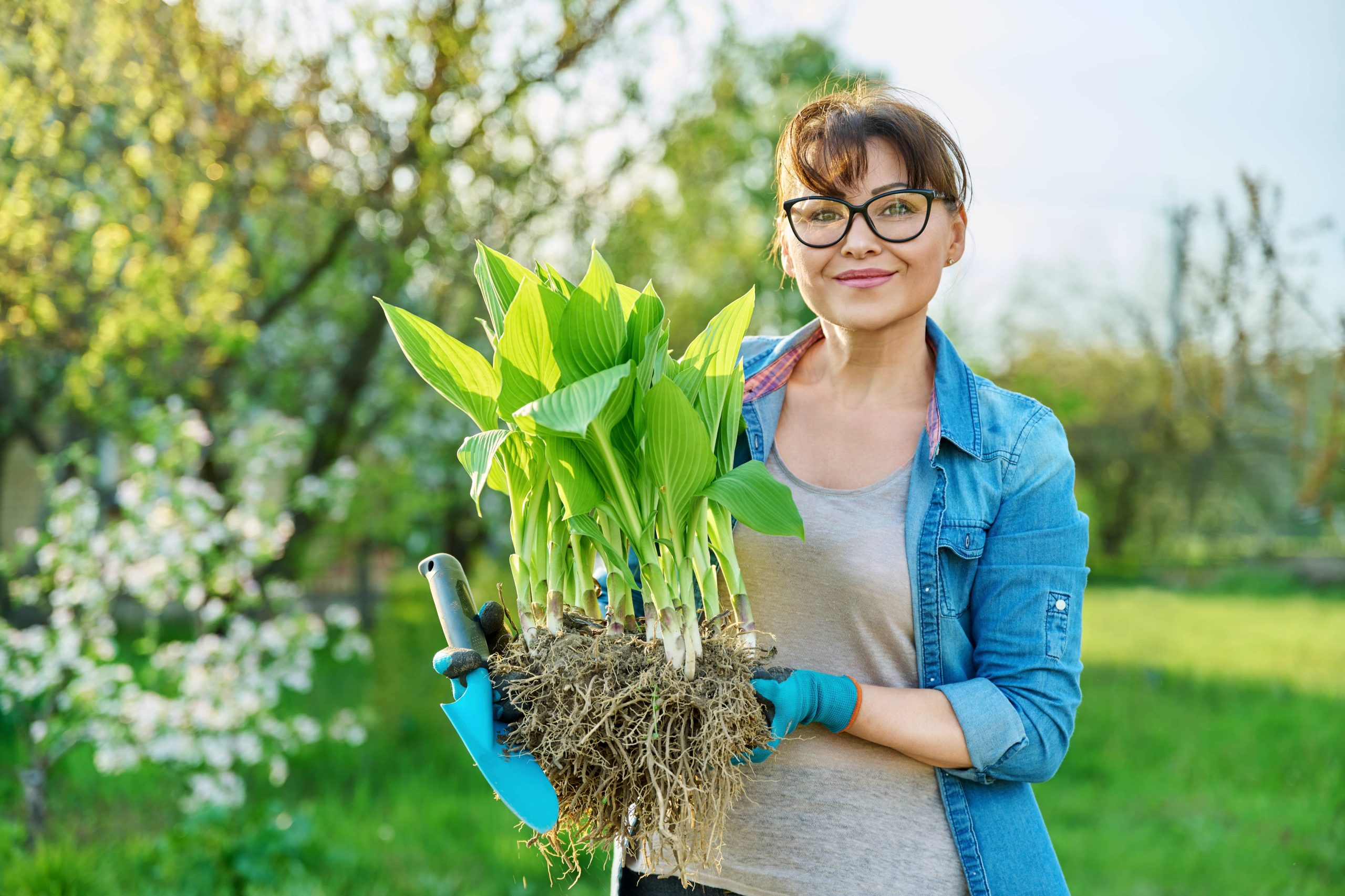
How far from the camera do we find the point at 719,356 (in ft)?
4.66

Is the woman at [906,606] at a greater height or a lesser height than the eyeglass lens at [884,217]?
lesser

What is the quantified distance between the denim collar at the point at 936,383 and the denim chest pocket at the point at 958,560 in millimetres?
108

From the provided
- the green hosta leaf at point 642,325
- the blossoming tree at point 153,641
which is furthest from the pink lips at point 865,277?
the blossoming tree at point 153,641

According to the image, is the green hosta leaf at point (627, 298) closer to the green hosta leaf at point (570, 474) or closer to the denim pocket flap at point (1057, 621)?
the green hosta leaf at point (570, 474)

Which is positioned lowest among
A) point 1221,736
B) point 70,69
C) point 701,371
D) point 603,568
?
point 1221,736

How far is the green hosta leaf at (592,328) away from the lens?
1.26 metres

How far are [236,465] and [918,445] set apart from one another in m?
4.72

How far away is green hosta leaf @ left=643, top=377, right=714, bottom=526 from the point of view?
1.27 m

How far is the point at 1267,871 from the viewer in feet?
14.2

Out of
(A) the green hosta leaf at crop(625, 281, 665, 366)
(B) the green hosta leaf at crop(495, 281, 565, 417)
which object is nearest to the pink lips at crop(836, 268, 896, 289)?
(A) the green hosta leaf at crop(625, 281, 665, 366)

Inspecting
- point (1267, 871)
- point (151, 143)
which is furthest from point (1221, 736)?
point (151, 143)

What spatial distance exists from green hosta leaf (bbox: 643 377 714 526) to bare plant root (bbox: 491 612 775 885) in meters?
0.21

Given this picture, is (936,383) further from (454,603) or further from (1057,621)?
(454,603)

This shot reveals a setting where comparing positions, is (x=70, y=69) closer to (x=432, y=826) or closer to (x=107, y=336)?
(x=107, y=336)
